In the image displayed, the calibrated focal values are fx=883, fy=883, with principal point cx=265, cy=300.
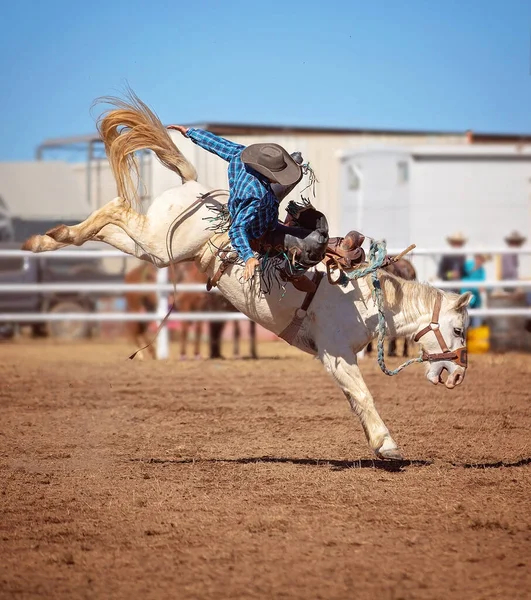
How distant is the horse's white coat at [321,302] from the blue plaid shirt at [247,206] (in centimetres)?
46

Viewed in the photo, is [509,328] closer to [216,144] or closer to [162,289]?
[162,289]

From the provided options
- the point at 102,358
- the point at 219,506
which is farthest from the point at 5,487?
the point at 102,358

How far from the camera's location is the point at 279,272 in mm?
5824

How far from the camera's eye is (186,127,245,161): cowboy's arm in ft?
19.6

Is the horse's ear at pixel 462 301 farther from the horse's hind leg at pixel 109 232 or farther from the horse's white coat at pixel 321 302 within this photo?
the horse's hind leg at pixel 109 232

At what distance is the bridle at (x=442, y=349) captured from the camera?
5887 mm

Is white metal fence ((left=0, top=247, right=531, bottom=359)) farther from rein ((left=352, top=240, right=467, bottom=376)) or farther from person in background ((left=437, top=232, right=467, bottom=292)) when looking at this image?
rein ((left=352, top=240, right=467, bottom=376))

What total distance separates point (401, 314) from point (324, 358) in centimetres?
62

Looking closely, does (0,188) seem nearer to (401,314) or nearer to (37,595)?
(401,314)

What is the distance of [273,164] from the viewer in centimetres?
552

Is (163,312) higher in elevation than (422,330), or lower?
lower

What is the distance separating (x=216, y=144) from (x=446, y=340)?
2.06 meters

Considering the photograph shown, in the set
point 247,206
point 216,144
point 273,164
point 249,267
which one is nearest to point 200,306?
point 216,144

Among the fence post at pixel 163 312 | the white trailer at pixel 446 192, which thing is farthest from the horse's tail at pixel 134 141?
the white trailer at pixel 446 192
